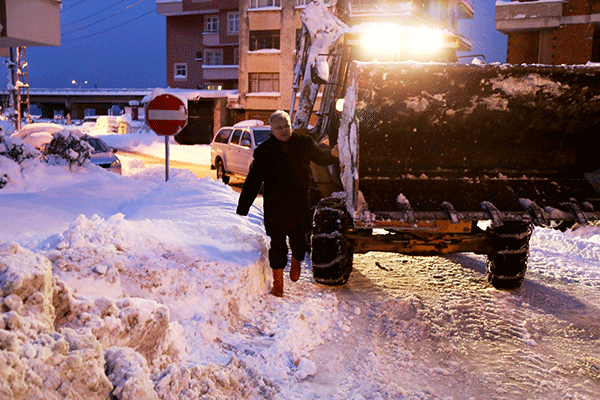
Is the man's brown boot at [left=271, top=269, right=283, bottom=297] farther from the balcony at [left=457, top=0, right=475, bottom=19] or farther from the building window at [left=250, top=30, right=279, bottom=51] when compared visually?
the balcony at [left=457, top=0, right=475, bottom=19]

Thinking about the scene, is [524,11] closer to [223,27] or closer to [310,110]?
[310,110]

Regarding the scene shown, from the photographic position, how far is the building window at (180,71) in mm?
57594

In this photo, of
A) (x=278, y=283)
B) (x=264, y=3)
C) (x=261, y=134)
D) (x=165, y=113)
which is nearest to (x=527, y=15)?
(x=261, y=134)

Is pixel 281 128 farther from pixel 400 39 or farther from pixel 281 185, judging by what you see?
pixel 400 39

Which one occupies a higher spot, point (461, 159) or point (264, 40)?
point (264, 40)

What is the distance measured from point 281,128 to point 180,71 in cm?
5605

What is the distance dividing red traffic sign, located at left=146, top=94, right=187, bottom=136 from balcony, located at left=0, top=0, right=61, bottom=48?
7470 mm

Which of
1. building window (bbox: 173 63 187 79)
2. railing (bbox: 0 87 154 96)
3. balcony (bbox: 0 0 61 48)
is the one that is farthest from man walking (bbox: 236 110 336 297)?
railing (bbox: 0 87 154 96)

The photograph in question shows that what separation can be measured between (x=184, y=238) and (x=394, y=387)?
3.00 m

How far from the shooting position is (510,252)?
5.70 metres

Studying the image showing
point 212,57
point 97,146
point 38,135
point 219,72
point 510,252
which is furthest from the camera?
point 212,57

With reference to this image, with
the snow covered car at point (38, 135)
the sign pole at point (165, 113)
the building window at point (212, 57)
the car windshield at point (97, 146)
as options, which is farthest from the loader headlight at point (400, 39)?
the building window at point (212, 57)

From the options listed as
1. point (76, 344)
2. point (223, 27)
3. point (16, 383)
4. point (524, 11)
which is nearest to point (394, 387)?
point (76, 344)

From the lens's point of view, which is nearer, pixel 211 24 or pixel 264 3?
pixel 264 3
